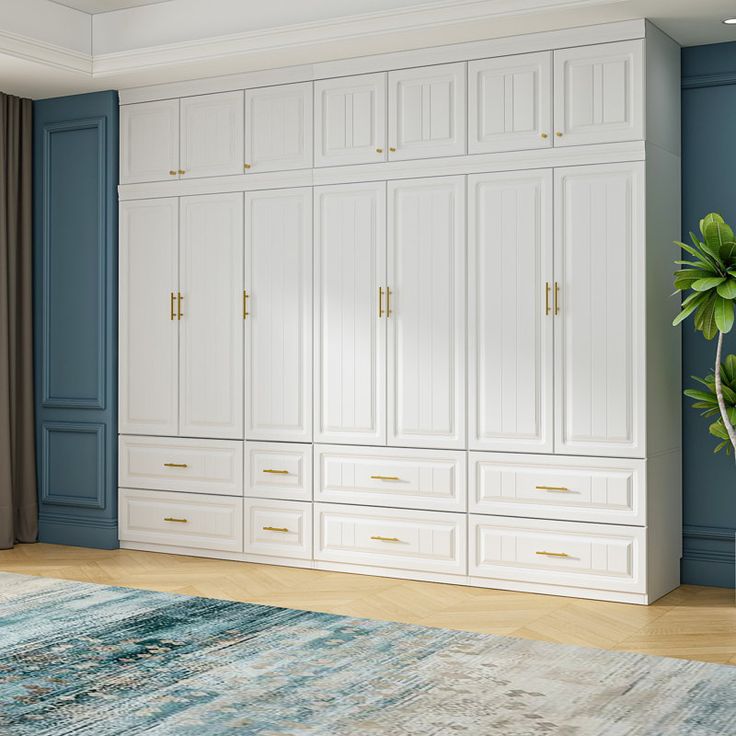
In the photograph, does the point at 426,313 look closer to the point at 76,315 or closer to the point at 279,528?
the point at 279,528

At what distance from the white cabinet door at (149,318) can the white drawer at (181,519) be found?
1.23 ft

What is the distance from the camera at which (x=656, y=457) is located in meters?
4.73

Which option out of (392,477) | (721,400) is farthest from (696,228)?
(392,477)

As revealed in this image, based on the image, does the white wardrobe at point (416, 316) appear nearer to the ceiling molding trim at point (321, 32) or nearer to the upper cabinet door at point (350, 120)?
the upper cabinet door at point (350, 120)

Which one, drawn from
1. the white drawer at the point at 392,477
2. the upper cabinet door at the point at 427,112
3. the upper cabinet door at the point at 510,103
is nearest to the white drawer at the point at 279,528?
the white drawer at the point at 392,477

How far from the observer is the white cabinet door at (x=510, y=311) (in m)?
4.82

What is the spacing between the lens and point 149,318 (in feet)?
19.1

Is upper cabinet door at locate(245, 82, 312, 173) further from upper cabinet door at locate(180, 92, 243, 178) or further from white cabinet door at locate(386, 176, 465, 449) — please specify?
white cabinet door at locate(386, 176, 465, 449)

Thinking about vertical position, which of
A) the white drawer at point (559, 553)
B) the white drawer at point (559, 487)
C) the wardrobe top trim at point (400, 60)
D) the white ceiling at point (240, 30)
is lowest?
the white drawer at point (559, 553)

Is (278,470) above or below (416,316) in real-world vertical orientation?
below

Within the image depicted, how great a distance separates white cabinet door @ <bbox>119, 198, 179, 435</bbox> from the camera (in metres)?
5.75

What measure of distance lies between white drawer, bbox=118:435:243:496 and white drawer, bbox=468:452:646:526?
1363 millimetres

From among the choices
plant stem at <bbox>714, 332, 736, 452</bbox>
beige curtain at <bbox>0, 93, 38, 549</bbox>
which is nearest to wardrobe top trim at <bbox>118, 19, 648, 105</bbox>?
beige curtain at <bbox>0, 93, 38, 549</bbox>

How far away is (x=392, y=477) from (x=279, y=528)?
2.36 feet
